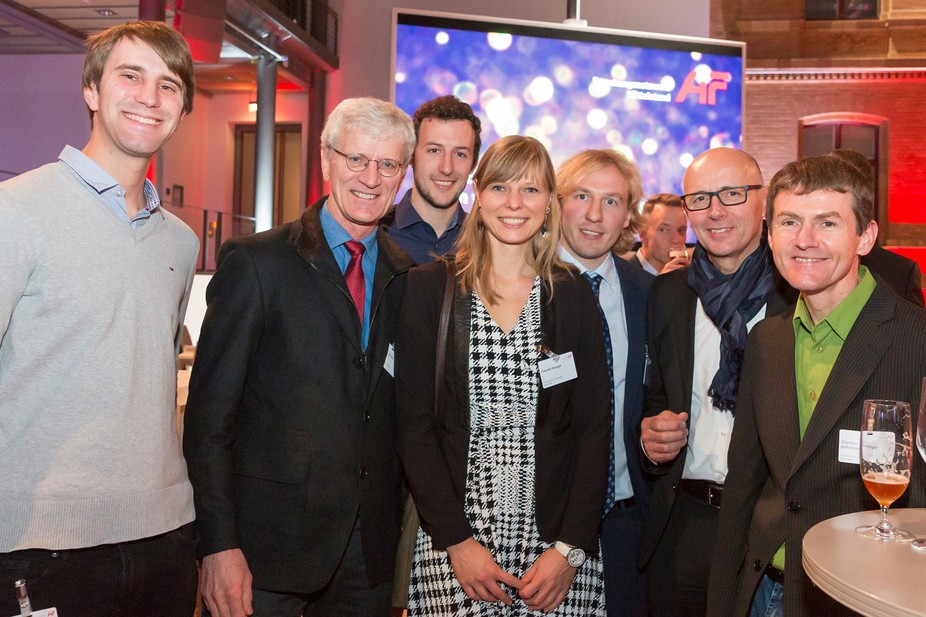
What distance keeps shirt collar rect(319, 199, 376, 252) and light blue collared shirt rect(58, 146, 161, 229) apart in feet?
1.89

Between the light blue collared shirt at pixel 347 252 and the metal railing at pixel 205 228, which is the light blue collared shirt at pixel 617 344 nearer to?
the light blue collared shirt at pixel 347 252

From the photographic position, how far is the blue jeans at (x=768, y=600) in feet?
7.01

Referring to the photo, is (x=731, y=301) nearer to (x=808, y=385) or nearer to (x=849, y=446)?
(x=808, y=385)

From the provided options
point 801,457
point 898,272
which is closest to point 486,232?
point 801,457

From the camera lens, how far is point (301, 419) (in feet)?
6.87

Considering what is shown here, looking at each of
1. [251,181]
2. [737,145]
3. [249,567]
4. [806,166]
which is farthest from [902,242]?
[249,567]

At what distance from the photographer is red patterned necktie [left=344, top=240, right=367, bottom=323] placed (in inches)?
88.0

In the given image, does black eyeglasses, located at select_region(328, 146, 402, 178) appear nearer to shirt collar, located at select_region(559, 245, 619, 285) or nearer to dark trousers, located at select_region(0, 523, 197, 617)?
shirt collar, located at select_region(559, 245, 619, 285)

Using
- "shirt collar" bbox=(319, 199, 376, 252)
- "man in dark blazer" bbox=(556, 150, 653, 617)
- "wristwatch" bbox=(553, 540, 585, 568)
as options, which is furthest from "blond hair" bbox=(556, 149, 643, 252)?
"wristwatch" bbox=(553, 540, 585, 568)

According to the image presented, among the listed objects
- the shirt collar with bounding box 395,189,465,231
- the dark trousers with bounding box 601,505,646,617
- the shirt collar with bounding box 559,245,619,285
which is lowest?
the dark trousers with bounding box 601,505,646,617

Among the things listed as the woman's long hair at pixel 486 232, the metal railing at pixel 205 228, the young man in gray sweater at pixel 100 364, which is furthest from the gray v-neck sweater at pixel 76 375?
the metal railing at pixel 205 228

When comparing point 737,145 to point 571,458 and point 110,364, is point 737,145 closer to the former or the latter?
point 571,458

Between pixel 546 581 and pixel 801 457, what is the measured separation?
2.44 feet

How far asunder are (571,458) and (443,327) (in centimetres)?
53
